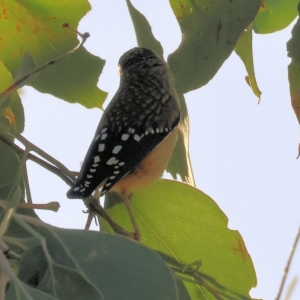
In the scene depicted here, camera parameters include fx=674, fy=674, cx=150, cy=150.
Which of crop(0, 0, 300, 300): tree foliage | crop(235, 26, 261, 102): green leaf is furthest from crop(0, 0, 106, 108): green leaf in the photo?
crop(235, 26, 261, 102): green leaf

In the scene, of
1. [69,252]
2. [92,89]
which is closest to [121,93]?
[92,89]

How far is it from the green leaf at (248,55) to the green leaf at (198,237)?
12.9 inches

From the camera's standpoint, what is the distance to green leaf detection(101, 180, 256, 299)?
1.71m

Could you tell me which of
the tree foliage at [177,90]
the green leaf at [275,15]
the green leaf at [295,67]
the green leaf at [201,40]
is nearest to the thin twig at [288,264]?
the tree foliage at [177,90]

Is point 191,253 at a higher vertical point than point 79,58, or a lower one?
lower

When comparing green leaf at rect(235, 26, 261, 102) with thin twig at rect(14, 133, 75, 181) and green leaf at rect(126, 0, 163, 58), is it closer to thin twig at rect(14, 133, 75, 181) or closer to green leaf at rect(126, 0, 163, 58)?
green leaf at rect(126, 0, 163, 58)

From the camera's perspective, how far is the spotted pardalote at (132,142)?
6.28 ft

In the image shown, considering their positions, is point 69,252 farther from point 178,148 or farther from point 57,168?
point 178,148

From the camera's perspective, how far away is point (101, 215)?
5.70 ft

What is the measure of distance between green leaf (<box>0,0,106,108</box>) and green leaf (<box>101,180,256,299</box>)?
35 cm

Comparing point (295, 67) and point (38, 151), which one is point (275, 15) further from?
point (38, 151)

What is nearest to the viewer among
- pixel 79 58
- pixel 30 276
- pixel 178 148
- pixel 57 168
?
pixel 30 276

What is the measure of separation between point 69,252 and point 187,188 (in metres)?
0.66

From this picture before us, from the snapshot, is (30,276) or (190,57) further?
(190,57)
